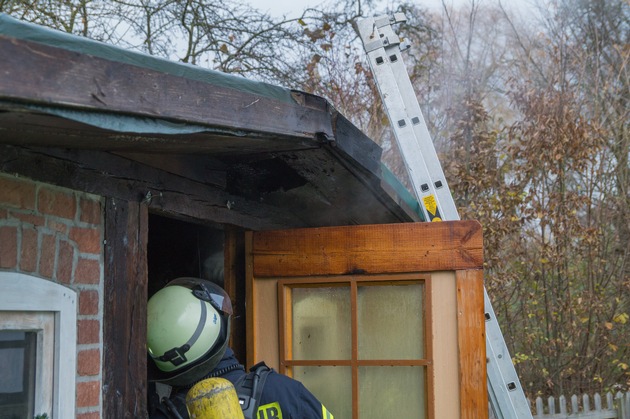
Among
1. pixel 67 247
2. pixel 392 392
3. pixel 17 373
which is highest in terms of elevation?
pixel 67 247

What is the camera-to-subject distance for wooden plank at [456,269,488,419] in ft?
13.5

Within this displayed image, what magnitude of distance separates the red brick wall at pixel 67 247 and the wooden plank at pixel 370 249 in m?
1.45

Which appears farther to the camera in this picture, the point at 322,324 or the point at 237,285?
the point at 237,285

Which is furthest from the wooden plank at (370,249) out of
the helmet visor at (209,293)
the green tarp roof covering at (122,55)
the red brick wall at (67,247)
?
the green tarp roof covering at (122,55)

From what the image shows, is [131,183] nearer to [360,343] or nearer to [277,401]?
[277,401]

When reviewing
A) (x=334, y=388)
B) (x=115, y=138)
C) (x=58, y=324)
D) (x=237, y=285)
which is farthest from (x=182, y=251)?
(x=115, y=138)

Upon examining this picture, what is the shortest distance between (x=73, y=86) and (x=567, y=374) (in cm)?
849

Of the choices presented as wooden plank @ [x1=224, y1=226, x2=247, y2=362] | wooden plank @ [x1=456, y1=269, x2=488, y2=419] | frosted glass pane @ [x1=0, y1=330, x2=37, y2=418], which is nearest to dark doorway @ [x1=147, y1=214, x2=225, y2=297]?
wooden plank @ [x1=224, y1=226, x2=247, y2=362]

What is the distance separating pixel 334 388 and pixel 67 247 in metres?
1.86

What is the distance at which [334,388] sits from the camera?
14.5 ft

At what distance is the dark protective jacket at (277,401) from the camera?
3.71 meters

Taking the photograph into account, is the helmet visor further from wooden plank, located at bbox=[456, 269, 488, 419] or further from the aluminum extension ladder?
the aluminum extension ladder

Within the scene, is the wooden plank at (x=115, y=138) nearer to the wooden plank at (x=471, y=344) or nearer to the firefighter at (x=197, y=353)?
the firefighter at (x=197, y=353)

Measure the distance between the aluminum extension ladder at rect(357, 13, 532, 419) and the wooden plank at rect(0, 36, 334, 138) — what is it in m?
1.94
